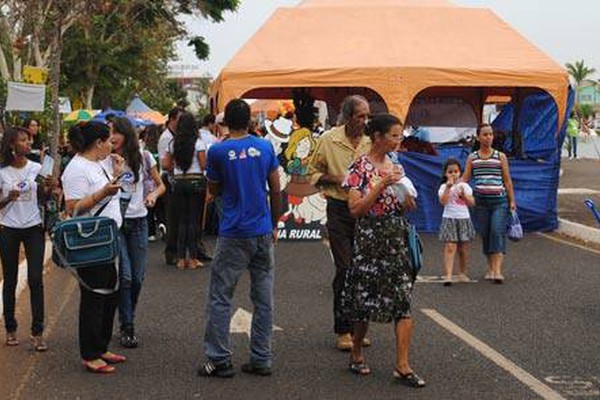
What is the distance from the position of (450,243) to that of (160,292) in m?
3.09

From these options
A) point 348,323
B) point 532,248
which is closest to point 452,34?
point 532,248

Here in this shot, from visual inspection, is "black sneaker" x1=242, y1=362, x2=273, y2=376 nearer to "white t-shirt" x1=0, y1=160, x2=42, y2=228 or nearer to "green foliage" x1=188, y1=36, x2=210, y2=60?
"white t-shirt" x1=0, y1=160, x2=42, y2=228

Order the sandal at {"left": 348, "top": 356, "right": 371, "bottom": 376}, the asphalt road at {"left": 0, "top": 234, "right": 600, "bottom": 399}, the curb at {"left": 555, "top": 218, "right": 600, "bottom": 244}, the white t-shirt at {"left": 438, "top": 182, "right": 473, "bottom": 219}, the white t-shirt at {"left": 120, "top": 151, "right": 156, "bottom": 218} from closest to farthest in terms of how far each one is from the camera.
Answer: the asphalt road at {"left": 0, "top": 234, "right": 600, "bottom": 399}, the sandal at {"left": 348, "top": 356, "right": 371, "bottom": 376}, the white t-shirt at {"left": 120, "top": 151, "right": 156, "bottom": 218}, the white t-shirt at {"left": 438, "top": 182, "right": 473, "bottom": 219}, the curb at {"left": 555, "top": 218, "right": 600, "bottom": 244}

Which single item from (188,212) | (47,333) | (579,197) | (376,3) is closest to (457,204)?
(188,212)

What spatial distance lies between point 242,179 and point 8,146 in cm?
190

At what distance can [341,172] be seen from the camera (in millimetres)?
6664

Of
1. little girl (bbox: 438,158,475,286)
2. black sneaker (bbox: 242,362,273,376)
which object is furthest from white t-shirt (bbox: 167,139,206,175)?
black sneaker (bbox: 242,362,273,376)

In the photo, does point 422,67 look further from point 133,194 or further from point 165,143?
point 133,194

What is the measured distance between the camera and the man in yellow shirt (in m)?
6.66

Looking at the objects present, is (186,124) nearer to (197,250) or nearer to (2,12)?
(197,250)

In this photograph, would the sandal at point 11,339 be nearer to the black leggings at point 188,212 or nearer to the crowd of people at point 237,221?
the crowd of people at point 237,221

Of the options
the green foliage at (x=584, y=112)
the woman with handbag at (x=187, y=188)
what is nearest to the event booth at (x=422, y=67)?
the woman with handbag at (x=187, y=188)

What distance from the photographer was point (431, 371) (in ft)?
20.4

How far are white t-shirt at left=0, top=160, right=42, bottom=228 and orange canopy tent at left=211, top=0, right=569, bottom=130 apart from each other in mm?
7739
